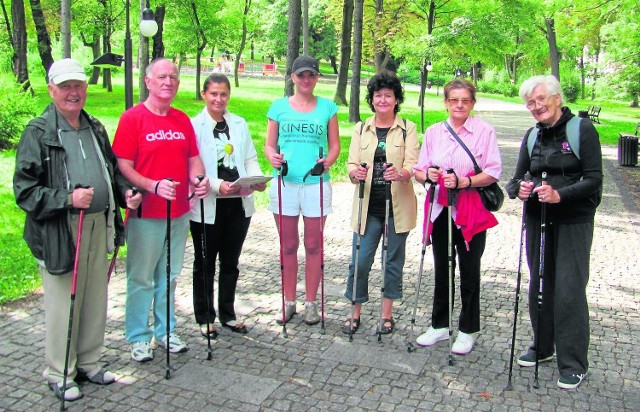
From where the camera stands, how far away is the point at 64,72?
13.2 ft

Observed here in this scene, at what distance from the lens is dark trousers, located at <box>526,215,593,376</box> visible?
4.41m

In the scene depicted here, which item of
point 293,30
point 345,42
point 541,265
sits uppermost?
point 345,42

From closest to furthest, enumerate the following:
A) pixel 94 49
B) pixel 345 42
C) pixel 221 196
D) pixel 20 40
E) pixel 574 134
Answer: pixel 574 134
pixel 221 196
pixel 20 40
pixel 345 42
pixel 94 49

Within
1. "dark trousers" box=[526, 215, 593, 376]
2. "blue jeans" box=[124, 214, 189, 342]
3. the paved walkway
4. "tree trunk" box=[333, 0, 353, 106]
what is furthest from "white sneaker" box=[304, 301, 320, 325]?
"tree trunk" box=[333, 0, 353, 106]

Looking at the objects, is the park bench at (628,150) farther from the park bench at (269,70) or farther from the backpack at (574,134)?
the park bench at (269,70)

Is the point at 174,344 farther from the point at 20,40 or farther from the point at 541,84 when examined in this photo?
the point at 20,40

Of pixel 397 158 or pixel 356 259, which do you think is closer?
pixel 397 158

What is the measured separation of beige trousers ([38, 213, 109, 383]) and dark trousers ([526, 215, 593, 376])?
9.85 ft

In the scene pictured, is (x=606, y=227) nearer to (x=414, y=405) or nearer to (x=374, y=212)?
(x=374, y=212)

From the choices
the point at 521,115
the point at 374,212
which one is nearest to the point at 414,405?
the point at 374,212

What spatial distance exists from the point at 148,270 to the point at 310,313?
157 cm

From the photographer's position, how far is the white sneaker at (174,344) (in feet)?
16.3

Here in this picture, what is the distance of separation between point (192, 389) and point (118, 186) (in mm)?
1466

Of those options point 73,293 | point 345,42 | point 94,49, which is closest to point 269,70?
point 94,49
